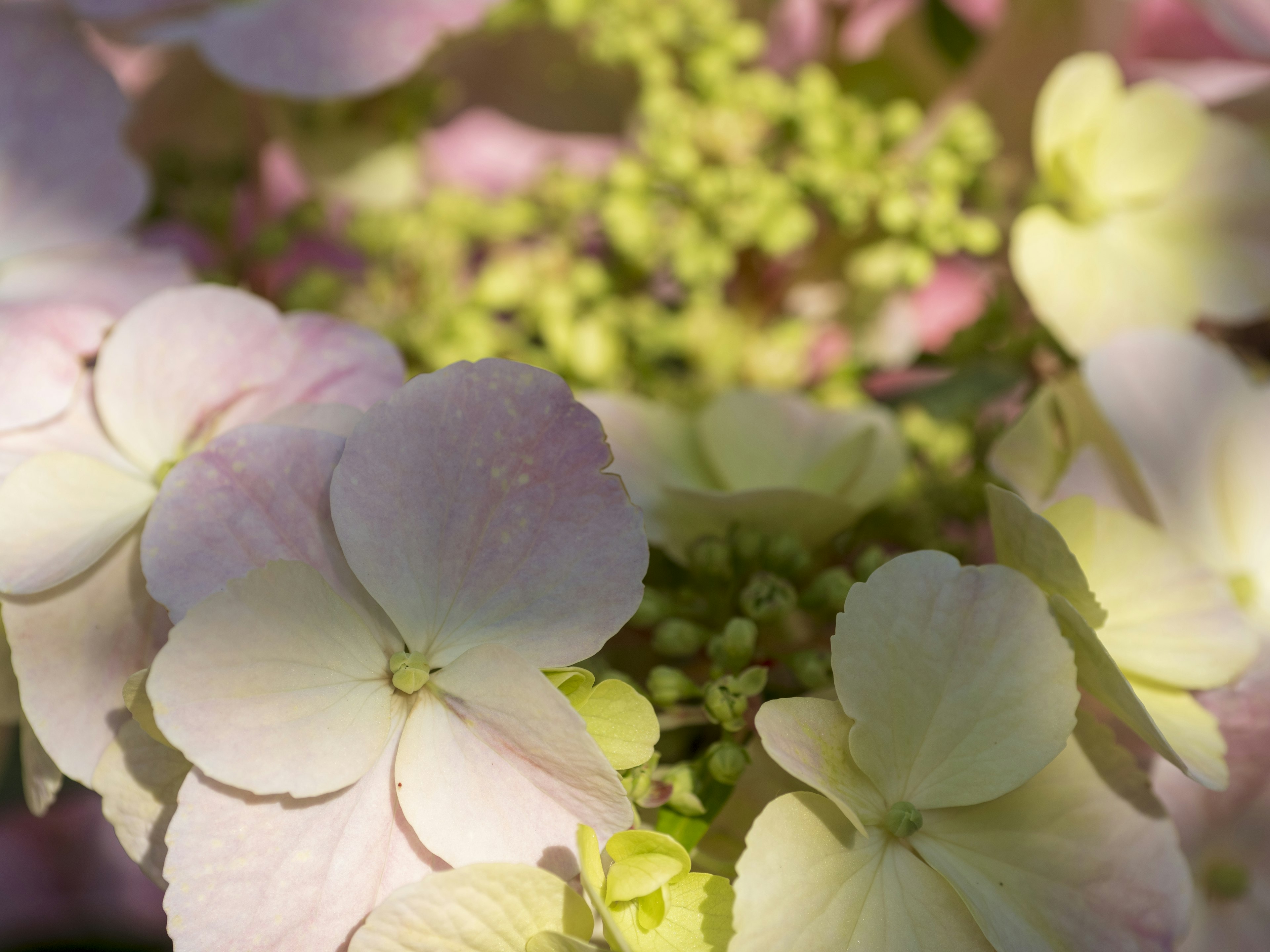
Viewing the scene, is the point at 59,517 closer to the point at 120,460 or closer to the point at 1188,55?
the point at 120,460

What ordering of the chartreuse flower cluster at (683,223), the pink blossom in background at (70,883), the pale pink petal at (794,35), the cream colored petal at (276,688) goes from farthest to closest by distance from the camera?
the pink blossom in background at (70,883)
the pale pink petal at (794,35)
the chartreuse flower cluster at (683,223)
the cream colored petal at (276,688)

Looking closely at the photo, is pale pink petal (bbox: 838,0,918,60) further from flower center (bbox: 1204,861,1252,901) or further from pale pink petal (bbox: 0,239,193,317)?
flower center (bbox: 1204,861,1252,901)

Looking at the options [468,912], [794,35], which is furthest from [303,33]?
[468,912]

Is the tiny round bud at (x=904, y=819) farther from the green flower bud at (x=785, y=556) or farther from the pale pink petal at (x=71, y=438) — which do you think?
the pale pink petal at (x=71, y=438)

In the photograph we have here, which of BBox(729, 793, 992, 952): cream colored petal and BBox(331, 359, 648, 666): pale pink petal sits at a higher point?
BBox(331, 359, 648, 666): pale pink petal

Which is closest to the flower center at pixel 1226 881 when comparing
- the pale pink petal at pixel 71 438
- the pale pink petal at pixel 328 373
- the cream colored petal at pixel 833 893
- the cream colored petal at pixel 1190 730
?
the cream colored petal at pixel 1190 730

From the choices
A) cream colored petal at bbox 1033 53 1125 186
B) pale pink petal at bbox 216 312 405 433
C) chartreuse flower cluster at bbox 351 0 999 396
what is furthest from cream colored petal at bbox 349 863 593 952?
cream colored petal at bbox 1033 53 1125 186

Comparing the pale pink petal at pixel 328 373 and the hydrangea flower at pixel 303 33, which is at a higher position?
the hydrangea flower at pixel 303 33
